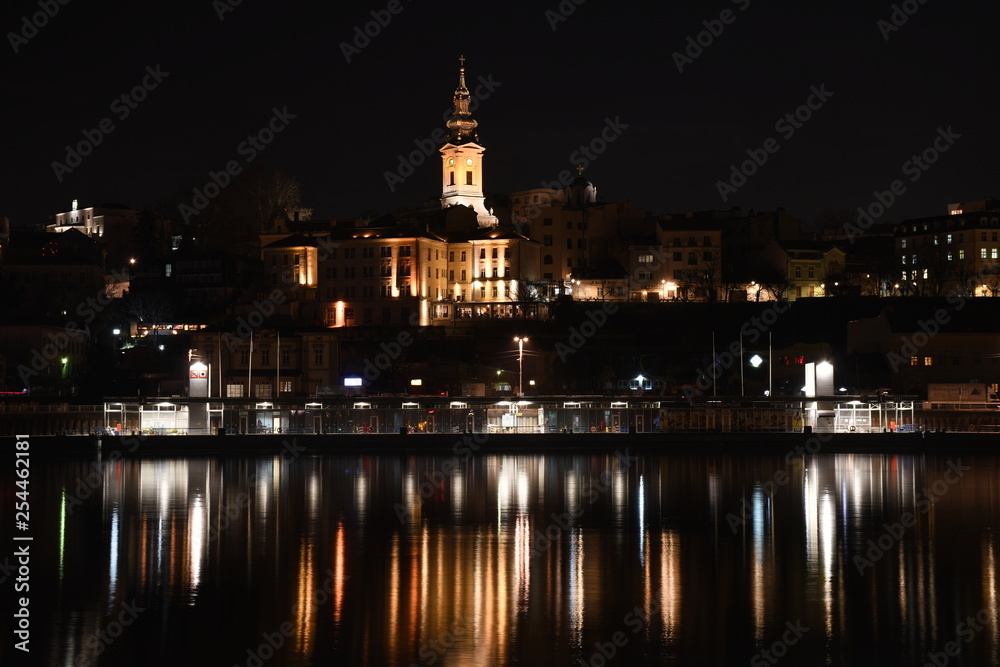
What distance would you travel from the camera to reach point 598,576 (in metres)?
23.5

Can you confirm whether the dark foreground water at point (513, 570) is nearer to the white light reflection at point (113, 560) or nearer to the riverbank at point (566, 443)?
the white light reflection at point (113, 560)

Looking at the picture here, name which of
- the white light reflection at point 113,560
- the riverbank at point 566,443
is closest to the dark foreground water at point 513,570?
the white light reflection at point 113,560

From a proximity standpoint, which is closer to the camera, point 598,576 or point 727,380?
point 598,576

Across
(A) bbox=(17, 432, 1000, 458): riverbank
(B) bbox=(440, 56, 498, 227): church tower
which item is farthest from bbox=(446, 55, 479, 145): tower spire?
(A) bbox=(17, 432, 1000, 458): riverbank

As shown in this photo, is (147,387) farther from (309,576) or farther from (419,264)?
(309,576)

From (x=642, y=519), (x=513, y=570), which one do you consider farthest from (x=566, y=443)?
(x=513, y=570)

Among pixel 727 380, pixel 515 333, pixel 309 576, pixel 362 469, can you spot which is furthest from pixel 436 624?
pixel 515 333

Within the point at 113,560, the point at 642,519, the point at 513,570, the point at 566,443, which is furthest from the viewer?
the point at 566,443

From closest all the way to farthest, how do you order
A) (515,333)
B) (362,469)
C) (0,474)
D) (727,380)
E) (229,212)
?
(0,474) → (362,469) → (727,380) → (515,333) → (229,212)

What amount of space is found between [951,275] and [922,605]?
8043 centimetres

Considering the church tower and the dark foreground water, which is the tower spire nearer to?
the church tower

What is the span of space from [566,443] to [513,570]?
31974mm

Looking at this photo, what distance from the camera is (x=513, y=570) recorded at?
24.2 m

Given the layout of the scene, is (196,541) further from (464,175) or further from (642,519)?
(464,175)
